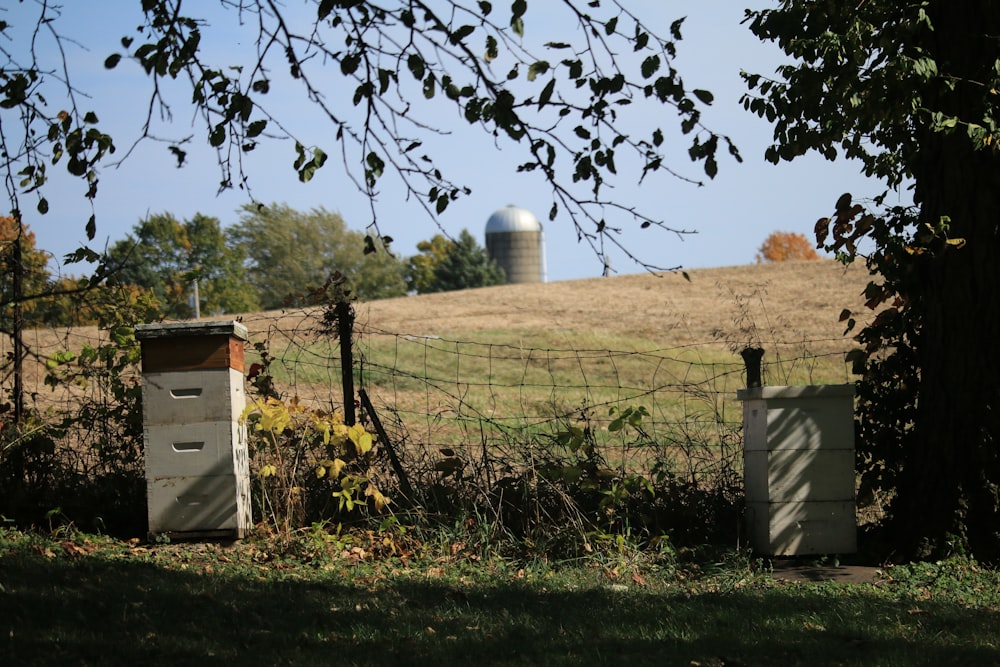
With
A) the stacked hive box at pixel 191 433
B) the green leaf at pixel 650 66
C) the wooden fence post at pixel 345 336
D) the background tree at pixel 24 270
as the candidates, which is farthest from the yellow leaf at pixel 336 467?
the green leaf at pixel 650 66

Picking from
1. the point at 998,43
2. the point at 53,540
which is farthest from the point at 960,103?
the point at 53,540

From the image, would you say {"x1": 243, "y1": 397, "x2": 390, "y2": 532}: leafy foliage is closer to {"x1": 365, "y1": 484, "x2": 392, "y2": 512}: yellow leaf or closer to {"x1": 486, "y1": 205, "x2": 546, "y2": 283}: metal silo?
{"x1": 365, "y1": 484, "x2": 392, "y2": 512}: yellow leaf

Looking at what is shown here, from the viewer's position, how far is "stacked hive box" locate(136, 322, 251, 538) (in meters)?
7.05

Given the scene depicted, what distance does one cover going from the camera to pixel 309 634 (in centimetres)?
484

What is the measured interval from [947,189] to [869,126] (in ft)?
2.30

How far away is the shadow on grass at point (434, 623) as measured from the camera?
14.8 feet

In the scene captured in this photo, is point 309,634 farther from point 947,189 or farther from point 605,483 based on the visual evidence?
point 947,189

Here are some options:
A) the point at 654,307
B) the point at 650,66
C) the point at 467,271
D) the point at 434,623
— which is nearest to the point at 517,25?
the point at 650,66

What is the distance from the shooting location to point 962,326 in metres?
6.97

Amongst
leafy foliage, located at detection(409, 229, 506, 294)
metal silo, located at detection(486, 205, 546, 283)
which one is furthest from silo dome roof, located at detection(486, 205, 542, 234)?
leafy foliage, located at detection(409, 229, 506, 294)

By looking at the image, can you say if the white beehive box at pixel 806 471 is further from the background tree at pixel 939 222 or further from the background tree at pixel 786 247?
the background tree at pixel 786 247

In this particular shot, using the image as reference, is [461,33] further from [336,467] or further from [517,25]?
[336,467]

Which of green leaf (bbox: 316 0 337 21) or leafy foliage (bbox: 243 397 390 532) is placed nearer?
green leaf (bbox: 316 0 337 21)

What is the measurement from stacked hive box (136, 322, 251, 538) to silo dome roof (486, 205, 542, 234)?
75.8 meters
